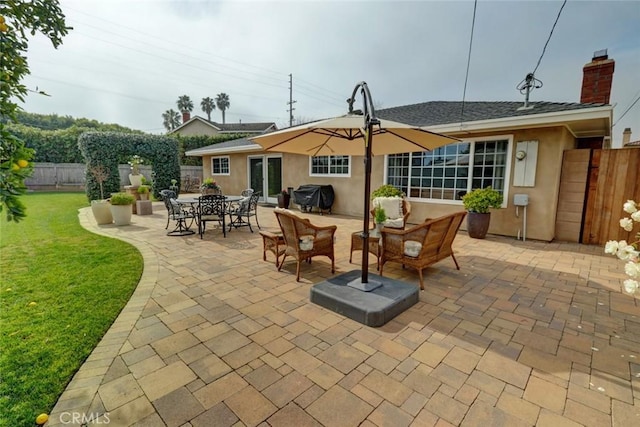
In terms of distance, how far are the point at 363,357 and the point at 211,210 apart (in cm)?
549

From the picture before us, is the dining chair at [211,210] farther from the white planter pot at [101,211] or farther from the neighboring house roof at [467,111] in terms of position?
the neighboring house roof at [467,111]

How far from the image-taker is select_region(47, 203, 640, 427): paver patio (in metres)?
1.83

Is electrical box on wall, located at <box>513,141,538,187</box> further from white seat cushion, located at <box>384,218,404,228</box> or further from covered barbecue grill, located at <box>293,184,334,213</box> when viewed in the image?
covered barbecue grill, located at <box>293,184,334,213</box>

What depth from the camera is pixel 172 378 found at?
2113mm

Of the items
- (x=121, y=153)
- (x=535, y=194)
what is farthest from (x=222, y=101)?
(x=535, y=194)

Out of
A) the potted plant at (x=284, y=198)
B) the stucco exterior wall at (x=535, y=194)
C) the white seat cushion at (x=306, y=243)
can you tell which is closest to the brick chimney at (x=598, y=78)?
the stucco exterior wall at (x=535, y=194)

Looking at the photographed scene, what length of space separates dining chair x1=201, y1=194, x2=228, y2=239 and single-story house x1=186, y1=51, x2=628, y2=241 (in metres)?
4.43

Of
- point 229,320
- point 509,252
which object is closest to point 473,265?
point 509,252

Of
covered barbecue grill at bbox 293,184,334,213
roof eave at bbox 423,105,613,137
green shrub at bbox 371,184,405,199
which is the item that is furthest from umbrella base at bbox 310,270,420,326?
covered barbecue grill at bbox 293,184,334,213

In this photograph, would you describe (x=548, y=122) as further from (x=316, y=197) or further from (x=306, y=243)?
(x=316, y=197)

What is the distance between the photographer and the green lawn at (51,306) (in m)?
1.99

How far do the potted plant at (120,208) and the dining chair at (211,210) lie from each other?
2.58 meters

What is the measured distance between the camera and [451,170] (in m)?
7.69

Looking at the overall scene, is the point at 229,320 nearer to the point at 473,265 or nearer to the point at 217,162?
the point at 473,265
